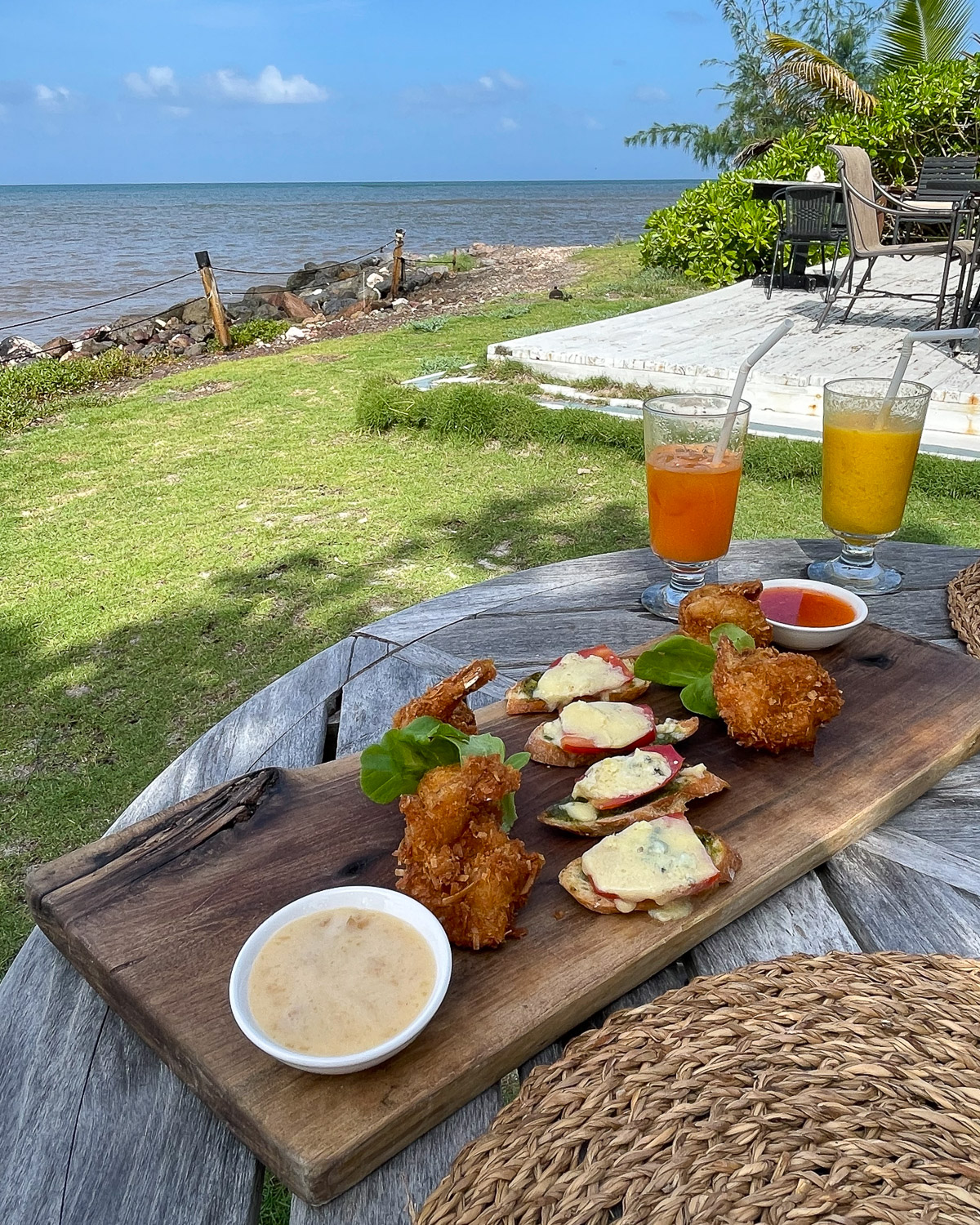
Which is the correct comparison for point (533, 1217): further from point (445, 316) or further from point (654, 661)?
point (445, 316)

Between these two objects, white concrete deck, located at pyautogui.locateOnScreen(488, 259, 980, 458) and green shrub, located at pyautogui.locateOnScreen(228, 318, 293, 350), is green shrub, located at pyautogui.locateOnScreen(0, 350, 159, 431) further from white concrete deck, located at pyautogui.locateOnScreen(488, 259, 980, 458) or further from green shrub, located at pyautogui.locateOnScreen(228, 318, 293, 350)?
white concrete deck, located at pyautogui.locateOnScreen(488, 259, 980, 458)

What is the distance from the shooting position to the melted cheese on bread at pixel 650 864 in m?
1.16

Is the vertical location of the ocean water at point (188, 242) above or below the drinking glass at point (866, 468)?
below

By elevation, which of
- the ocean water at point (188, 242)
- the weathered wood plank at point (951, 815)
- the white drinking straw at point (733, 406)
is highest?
the white drinking straw at point (733, 406)

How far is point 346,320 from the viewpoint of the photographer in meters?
15.1

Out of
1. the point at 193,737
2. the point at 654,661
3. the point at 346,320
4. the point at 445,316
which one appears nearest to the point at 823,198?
the point at 445,316

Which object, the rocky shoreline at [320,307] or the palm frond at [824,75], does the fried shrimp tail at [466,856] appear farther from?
the palm frond at [824,75]

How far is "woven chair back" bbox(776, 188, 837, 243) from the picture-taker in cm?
1032

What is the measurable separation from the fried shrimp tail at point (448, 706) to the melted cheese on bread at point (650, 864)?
0.33 metres

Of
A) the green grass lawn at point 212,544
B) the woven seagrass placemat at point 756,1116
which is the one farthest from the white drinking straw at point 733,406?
the green grass lawn at point 212,544

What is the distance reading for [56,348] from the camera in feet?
45.0

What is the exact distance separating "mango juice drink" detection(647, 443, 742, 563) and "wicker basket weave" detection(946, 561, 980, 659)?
52cm

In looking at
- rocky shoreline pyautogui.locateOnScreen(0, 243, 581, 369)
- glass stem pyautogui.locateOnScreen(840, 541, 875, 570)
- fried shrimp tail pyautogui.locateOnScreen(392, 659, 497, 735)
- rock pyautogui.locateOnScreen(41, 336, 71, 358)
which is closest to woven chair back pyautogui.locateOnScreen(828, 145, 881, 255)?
rocky shoreline pyautogui.locateOnScreen(0, 243, 581, 369)

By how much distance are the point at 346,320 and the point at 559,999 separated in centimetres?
1519
